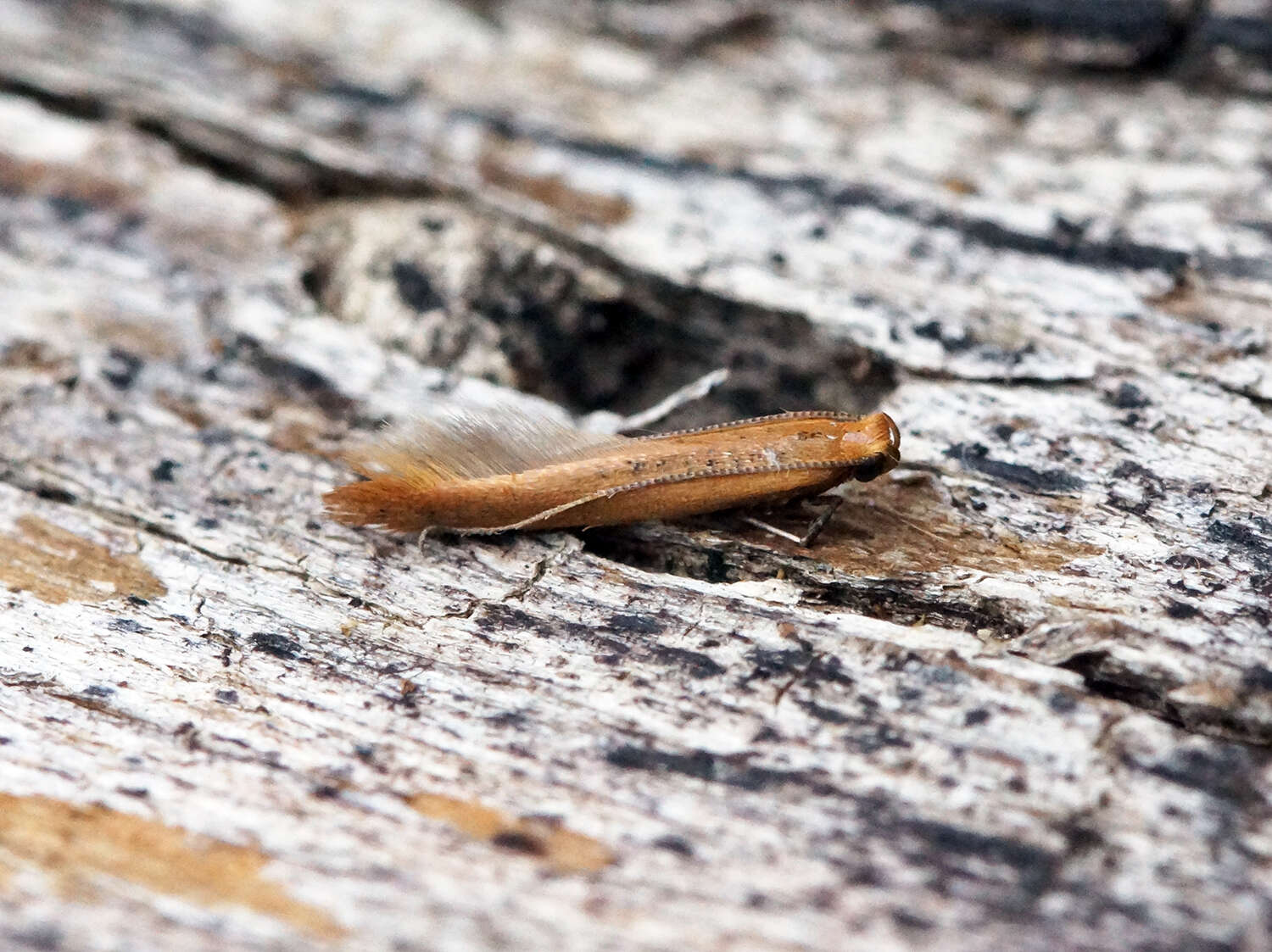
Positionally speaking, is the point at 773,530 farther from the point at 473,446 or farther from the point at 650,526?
the point at 473,446

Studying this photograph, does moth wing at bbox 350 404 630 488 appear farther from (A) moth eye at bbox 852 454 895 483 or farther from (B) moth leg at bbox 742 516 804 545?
(A) moth eye at bbox 852 454 895 483

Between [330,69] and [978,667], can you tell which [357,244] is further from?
[978,667]

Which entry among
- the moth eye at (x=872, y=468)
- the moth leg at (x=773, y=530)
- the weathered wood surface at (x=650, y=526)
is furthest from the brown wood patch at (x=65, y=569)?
the moth eye at (x=872, y=468)

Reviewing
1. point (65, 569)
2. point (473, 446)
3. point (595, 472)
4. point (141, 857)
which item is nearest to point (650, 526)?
point (595, 472)

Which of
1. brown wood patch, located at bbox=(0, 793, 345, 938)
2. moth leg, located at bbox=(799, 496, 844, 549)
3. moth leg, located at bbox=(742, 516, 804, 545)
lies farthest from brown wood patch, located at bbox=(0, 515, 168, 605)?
moth leg, located at bbox=(799, 496, 844, 549)

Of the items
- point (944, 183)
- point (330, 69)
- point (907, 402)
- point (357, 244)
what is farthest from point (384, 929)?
point (330, 69)

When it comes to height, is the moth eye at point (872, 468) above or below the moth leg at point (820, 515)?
above

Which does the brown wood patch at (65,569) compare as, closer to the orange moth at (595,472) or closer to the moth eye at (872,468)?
the orange moth at (595,472)
